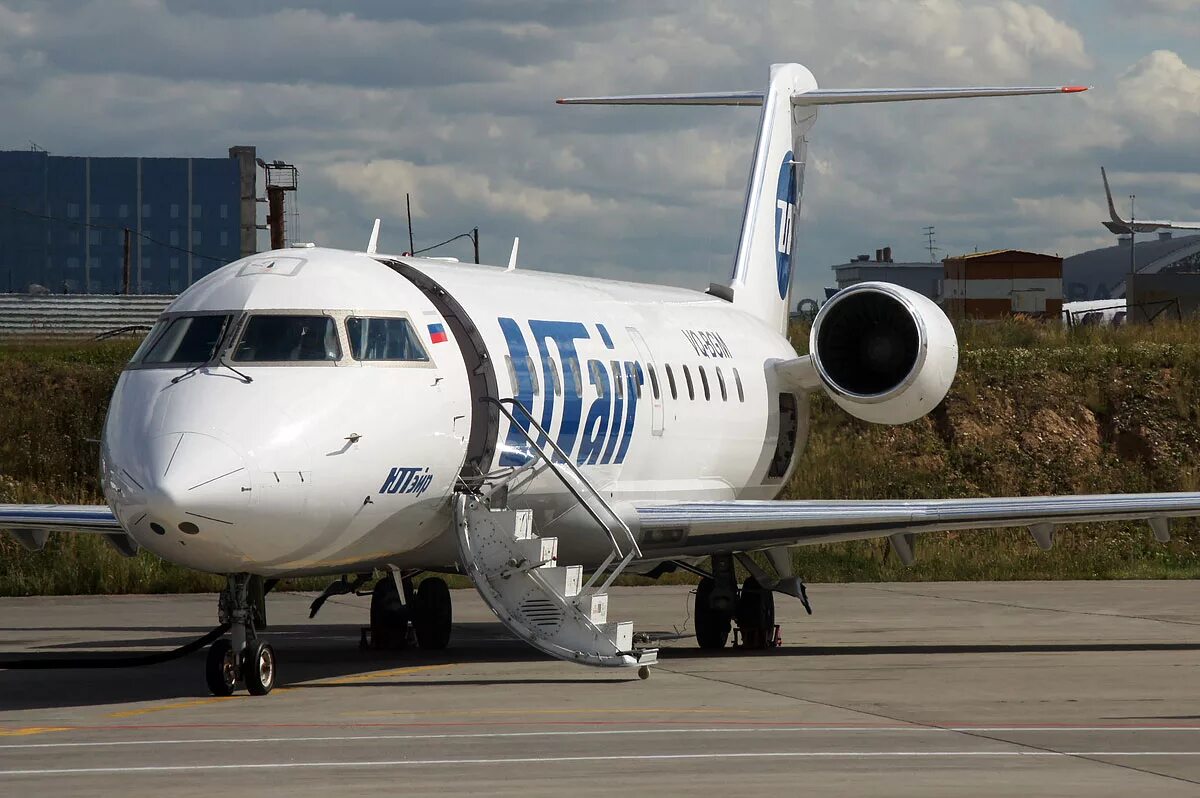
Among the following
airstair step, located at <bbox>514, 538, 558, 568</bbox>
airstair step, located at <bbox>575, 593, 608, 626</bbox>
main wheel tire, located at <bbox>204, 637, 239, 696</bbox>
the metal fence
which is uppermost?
the metal fence

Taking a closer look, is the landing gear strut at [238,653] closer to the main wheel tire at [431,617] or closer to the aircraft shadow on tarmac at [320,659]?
the aircraft shadow on tarmac at [320,659]

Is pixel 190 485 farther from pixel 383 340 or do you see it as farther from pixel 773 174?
pixel 773 174

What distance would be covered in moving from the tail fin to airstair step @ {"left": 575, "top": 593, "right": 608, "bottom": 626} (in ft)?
29.6

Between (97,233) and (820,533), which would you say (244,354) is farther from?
(97,233)

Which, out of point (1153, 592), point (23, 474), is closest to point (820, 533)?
point (1153, 592)

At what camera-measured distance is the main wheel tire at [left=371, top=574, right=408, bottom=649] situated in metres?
18.4

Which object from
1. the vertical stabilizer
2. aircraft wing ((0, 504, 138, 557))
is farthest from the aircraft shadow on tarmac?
the vertical stabilizer

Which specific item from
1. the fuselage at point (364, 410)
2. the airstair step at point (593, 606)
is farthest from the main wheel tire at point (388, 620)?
the airstair step at point (593, 606)

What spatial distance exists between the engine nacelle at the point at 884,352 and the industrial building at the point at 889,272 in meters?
102

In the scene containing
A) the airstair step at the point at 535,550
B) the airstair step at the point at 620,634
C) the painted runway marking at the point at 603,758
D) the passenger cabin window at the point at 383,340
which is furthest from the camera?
the airstair step at the point at 535,550

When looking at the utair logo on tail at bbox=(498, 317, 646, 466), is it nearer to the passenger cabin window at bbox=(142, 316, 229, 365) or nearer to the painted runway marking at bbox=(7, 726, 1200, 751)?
the passenger cabin window at bbox=(142, 316, 229, 365)

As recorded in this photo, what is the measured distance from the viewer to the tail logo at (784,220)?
958 inches

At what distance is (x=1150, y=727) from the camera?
1163 centimetres

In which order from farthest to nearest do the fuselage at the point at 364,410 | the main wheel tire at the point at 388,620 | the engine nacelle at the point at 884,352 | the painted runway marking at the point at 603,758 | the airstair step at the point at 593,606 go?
the engine nacelle at the point at 884,352 → the main wheel tire at the point at 388,620 → the airstair step at the point at 593,606 → the fuselage at the point at 364,410 → the painted runway marking at the point at 603,758
